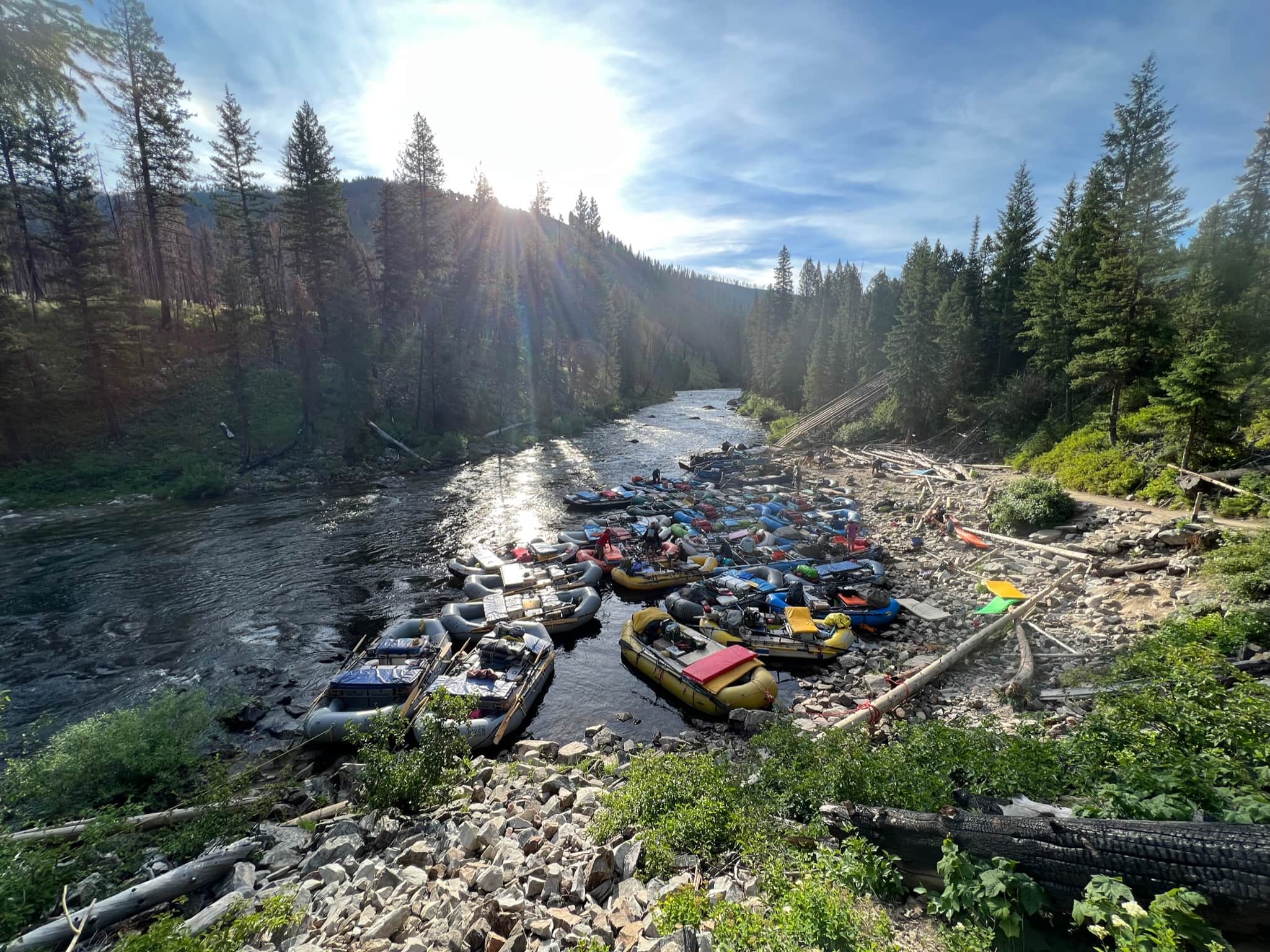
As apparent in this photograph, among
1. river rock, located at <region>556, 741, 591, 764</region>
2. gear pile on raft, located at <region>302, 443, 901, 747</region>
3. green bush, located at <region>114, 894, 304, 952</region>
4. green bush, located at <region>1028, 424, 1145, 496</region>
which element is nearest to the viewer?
green bush, located at <region>114, 894, 304, 952</region>

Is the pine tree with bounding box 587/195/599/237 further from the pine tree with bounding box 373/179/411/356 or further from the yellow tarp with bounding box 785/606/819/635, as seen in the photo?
the yellow tarp with bounding box 785/606/819/635

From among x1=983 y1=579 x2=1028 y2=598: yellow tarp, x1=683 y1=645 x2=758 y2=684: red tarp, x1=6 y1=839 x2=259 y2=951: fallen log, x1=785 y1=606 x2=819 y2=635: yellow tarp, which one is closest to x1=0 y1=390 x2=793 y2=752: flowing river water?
x1=683 y1=645 x2=758 y2=684: red tarp

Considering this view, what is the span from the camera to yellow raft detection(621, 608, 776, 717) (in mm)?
13312

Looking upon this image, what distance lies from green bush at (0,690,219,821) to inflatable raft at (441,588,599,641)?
6930 mm

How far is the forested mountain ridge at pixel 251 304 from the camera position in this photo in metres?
29.4

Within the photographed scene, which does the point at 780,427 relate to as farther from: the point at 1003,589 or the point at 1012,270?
the point at 1003,589

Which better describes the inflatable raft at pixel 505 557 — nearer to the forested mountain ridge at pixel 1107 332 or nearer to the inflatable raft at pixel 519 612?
the inflatable raft at pixel 519 612

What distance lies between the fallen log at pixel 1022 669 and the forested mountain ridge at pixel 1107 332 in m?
10.1

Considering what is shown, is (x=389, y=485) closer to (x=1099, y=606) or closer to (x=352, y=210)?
(x=1099, y=606)

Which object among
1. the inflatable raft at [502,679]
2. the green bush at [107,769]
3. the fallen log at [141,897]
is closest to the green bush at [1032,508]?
the inflatable raft at [502,679]

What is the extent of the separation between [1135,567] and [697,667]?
13.5 m

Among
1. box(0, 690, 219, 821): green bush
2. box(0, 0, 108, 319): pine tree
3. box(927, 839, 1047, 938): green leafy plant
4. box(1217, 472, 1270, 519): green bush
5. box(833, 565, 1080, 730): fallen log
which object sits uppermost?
box(0, 0, 108, 319): pine tree

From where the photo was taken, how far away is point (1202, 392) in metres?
16.1

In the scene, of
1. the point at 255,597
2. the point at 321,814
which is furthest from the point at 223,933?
the point at 255,597
